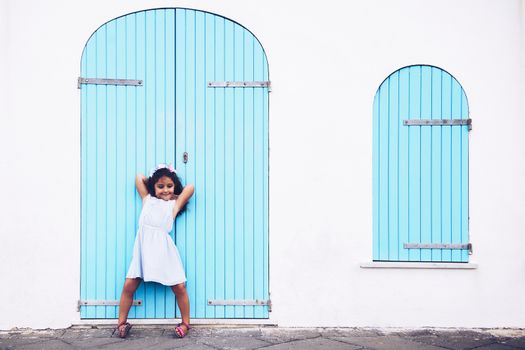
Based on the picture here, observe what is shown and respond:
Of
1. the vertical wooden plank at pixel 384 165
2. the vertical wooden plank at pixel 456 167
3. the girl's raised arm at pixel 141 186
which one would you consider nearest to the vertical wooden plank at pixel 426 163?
the vertical wooden plank at pixel 456 167

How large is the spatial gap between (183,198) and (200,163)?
0.43 meters

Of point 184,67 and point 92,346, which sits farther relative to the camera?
point 184,67

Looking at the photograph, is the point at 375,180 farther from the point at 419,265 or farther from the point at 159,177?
the point at 159,177

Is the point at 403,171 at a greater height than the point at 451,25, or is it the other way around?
the point at 451,25

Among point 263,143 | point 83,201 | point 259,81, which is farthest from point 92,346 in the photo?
point 259,81

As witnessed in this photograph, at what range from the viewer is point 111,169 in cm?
542

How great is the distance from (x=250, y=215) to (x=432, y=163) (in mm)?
1966

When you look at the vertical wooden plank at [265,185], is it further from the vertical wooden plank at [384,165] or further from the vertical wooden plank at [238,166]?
the vertical wooden plank at [384,165]

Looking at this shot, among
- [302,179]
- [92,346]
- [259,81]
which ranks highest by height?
[259,81]

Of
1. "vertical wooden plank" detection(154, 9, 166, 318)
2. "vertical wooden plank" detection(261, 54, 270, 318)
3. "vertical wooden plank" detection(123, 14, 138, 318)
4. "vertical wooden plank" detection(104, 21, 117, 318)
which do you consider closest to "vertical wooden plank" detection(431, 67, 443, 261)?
"vertical wooden plank" detection(261, 54, 270, 318)

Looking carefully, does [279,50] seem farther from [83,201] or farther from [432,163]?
[83,201]

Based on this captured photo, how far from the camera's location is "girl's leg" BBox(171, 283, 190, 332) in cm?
517

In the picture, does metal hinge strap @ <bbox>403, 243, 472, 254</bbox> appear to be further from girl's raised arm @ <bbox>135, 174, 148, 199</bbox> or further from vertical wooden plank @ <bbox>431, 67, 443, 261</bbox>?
girl's raised arm @ <bbox>135, 174, 148, 199</bbox>

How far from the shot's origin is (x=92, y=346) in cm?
479
